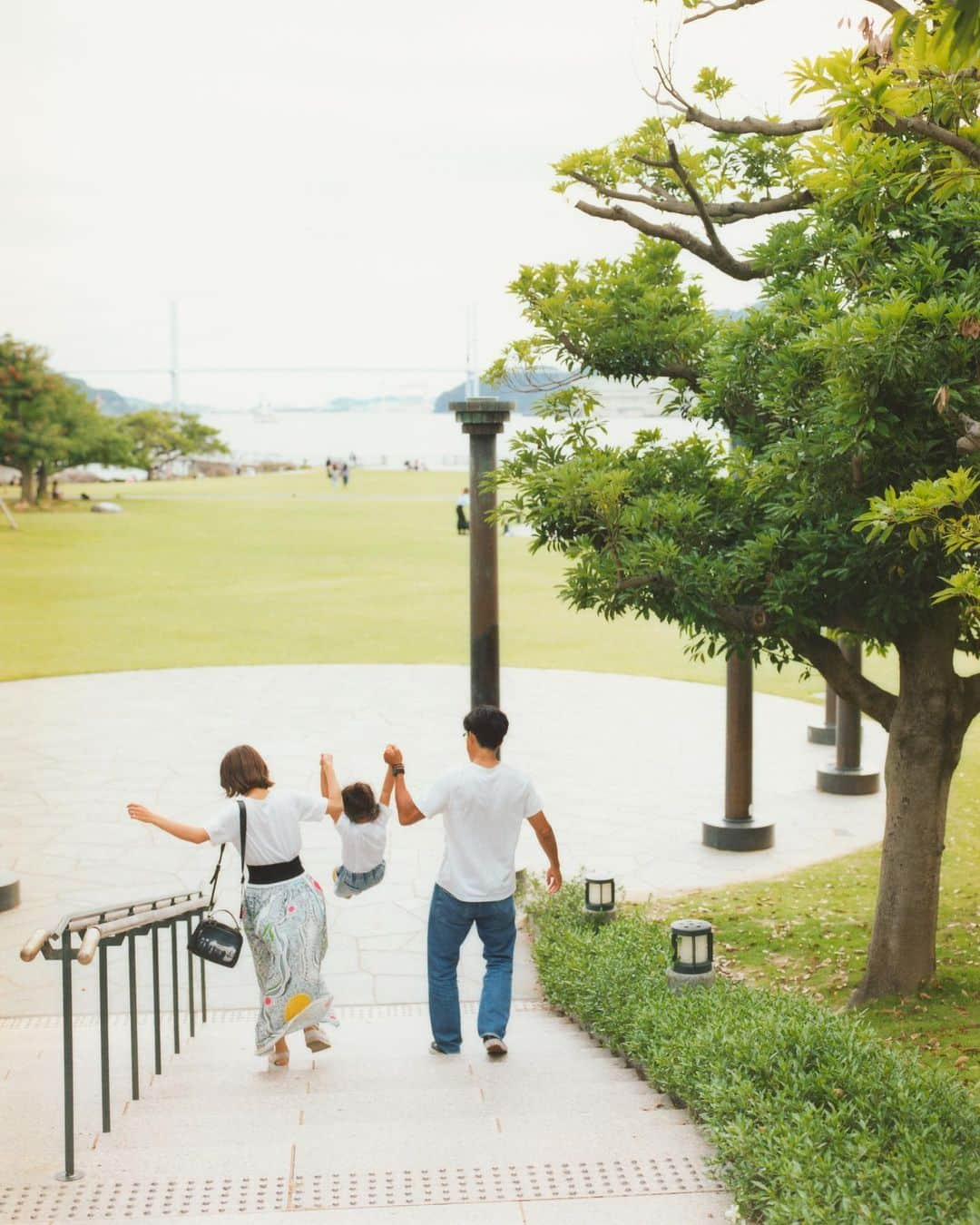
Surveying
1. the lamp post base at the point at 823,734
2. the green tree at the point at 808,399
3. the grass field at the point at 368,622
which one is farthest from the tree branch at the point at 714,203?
the lamp post base at the point at 823,734

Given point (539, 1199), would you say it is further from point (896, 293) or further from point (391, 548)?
point (391, 548)

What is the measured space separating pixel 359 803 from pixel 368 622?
18.6m

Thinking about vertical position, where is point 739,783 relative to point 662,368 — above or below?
below

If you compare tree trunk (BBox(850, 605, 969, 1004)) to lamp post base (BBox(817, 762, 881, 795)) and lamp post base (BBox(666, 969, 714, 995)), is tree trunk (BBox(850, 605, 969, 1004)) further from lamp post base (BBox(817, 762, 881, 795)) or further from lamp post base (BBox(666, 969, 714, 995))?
lamp post base (BBox(817, 762, 881, 795))

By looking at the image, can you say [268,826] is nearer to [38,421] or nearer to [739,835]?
[739,835]

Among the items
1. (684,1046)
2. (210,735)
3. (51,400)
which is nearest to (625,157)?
(684,1046)

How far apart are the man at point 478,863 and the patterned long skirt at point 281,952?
22.1 inches

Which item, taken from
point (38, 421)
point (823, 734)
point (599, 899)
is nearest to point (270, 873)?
point (599, 899)

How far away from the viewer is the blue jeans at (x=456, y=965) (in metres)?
6.14

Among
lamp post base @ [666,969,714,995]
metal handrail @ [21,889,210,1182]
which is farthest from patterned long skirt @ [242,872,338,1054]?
lamp post base @ [666,969,714,995]

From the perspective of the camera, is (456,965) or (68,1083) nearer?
(68,1083)

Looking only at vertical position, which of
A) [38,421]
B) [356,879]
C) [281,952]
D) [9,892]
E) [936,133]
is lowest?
[9,892]

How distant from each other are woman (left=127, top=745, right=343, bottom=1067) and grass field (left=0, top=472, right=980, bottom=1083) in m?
2.83

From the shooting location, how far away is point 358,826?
650 cm
